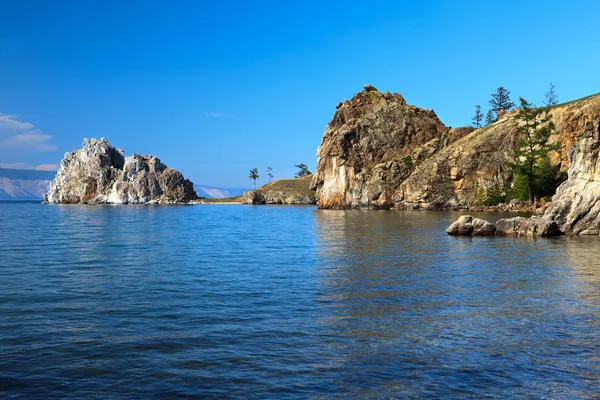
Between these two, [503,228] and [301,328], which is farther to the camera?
[503,228]

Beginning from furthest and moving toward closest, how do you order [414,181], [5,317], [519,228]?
[414,181]
[519,228]
[5,317]

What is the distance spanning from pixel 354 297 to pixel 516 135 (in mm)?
142911

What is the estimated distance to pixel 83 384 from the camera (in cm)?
1314

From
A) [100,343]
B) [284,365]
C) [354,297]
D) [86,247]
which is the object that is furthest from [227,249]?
[284,365]

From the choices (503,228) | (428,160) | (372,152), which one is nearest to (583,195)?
(503,228)

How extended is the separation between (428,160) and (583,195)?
115 meters

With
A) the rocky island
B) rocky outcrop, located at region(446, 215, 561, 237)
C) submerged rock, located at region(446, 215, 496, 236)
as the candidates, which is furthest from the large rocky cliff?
submerged rock, located at region(446, 215, 496, 236)

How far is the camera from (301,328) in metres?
18.5

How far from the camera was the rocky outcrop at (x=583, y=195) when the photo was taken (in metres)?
55.8

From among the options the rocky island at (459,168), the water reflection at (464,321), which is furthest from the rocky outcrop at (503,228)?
the water reflection at (464,321)

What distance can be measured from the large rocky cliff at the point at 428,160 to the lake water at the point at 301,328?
356 ft

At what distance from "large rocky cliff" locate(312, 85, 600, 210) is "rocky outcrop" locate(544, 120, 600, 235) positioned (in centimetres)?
6642

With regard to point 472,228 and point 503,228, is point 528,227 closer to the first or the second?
point 503,228

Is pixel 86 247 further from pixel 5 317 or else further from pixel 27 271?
pixel 5 317
